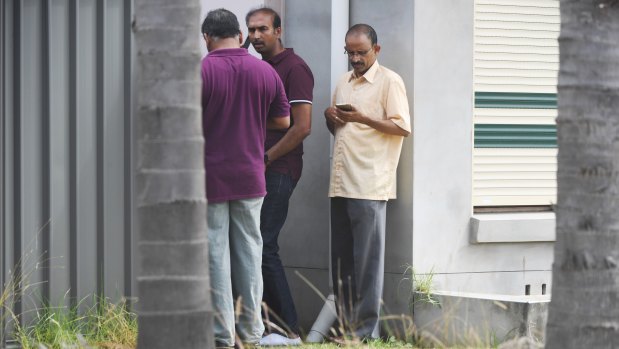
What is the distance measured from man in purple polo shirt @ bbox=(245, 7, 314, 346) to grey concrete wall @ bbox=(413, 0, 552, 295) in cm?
99

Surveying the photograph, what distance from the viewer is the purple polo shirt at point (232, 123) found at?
682cm

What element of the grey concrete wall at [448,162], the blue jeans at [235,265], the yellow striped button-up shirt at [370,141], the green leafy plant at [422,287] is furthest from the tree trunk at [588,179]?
the grey concrete wall at [448,162]

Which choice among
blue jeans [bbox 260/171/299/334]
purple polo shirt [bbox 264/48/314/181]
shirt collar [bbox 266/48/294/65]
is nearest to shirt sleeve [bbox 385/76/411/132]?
purple polo shirt [bbox 264/48/314/181]

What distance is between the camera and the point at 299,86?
26.0 feet

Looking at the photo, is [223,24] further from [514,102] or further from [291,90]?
[514,102]

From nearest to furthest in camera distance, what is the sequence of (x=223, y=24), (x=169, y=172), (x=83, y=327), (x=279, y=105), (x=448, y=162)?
(x=169, y=172)
(x=223, y=24)
(x=83, y=327)
(x=279, y=105)
(x=448, y=162)

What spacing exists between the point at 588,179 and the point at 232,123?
Result: 2.95 meters

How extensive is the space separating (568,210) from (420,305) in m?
4.09

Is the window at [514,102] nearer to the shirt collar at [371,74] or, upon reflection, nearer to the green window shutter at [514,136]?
the green window shutter at [514,136]

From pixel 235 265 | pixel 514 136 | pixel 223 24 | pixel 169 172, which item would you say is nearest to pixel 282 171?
pixel 235 265

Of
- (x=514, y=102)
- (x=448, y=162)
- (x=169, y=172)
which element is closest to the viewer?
(x=169, y=172)

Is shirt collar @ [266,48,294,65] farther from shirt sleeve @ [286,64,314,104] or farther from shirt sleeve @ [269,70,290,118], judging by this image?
shirt sleeve @ [269,70,290,118]

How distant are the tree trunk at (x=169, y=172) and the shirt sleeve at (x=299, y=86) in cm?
384

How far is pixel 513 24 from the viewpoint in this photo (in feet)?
30.3
